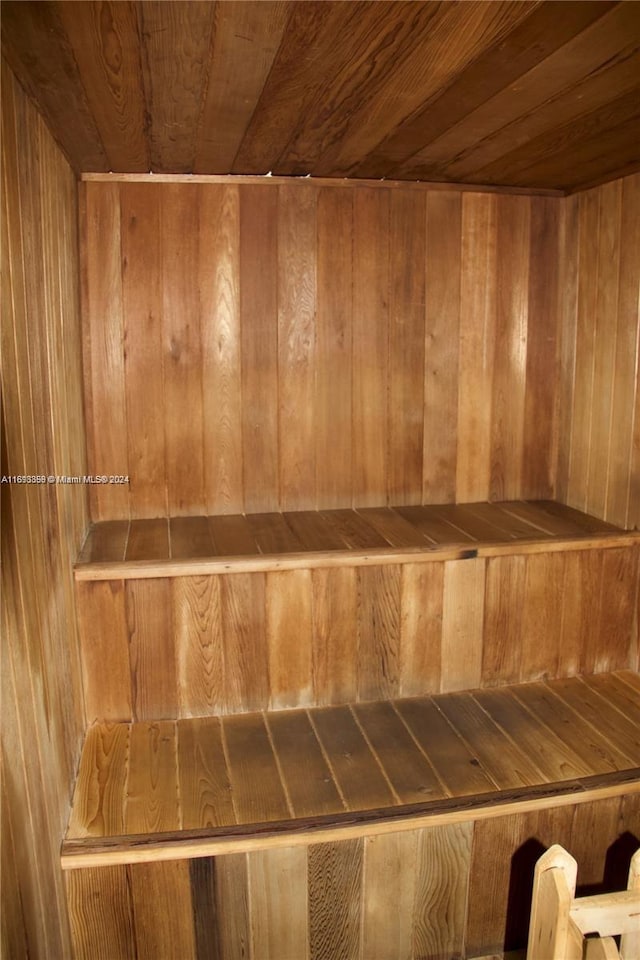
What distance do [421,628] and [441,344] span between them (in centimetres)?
95

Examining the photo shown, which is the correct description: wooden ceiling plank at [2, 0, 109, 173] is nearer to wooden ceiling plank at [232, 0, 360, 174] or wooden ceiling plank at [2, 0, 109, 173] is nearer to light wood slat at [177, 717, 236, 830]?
wooden ceiling plank at [232, 0, 360, 174]

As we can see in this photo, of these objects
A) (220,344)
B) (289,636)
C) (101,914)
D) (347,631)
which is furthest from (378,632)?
(220,344)

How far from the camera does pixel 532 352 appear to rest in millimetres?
2457

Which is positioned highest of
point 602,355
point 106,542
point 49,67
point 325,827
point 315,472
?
point 49,67

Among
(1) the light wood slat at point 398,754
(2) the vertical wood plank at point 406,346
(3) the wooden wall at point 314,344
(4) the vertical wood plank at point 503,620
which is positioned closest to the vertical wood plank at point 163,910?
(1) the light wood slat at point 398,754

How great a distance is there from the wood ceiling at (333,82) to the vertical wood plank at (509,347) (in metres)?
0.36

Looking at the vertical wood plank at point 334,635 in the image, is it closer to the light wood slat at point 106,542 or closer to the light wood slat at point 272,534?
the light wood slat at point 272,534

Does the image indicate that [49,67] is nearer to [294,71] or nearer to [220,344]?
[294,71]

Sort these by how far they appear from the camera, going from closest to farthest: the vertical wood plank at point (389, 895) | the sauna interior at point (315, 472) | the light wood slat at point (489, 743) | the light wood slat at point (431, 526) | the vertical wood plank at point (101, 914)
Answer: the sauna interior at point (315, 472)
the vertical wood plank at point (101, 914)
the vertical wood plank at point (389, 895)
the light wood slat at point (489, 743)
the light wood slat at point (431, 526)

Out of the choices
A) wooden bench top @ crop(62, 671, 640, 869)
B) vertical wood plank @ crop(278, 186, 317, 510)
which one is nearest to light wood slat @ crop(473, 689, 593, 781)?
wooden bench top @ crop(62, 671, 640, 869)

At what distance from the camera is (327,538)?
2020 millimetres

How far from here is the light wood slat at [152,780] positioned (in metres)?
1.51

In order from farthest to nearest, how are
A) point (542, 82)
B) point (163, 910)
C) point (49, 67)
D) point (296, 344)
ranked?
point (296, 344) < point (163, 910) < point (542, 82) < point (49, 67)

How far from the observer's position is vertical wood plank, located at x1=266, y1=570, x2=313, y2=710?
73.5 inches
